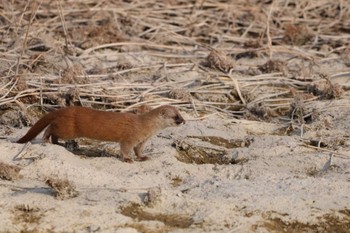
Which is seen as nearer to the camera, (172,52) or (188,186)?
(188,186)

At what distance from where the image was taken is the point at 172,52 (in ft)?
28.1

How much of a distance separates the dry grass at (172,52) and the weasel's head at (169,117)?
0.96 meters

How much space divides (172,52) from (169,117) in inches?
103

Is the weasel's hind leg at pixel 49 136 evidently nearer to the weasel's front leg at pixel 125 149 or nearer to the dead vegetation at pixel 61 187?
the weasel's front leg at pixel 125 149

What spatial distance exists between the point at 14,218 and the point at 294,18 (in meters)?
5.85

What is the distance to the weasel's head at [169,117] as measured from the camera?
5.98 meters

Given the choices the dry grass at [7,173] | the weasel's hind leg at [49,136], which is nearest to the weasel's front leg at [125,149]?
the weasel's hind leg at [49,136]

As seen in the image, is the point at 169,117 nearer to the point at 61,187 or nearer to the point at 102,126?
the point at 102,126

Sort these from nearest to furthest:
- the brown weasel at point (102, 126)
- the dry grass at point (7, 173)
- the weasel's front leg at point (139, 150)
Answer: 1. the dry grass at point (7, 173)
2. the brown weasel at point (102, 126)
3. the weasel's front leg at point (139, 150)

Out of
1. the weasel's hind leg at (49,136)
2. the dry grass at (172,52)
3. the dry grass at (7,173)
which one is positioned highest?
the dry grass at (7,173)

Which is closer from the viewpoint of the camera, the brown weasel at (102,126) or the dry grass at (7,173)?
the dry grass at (7,173)

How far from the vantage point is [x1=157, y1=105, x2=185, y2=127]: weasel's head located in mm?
5977

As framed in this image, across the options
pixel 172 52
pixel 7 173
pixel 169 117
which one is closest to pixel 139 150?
pixel 169 117

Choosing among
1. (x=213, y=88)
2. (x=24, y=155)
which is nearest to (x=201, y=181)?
(x=24, y=155)
